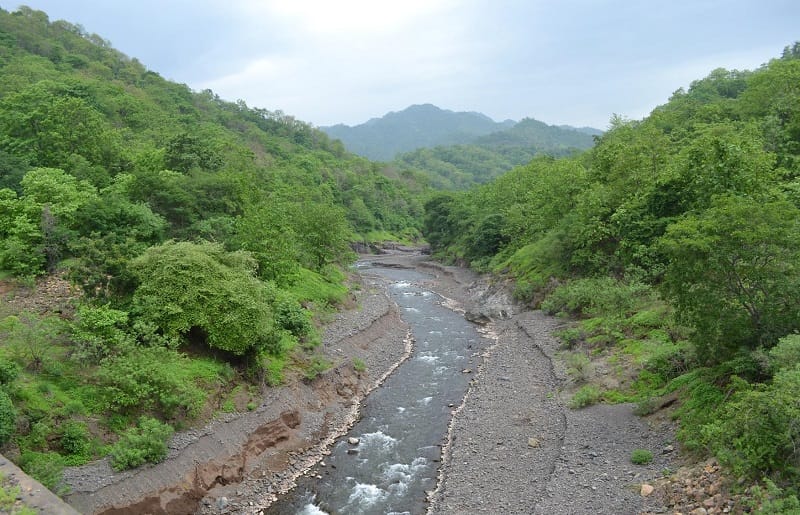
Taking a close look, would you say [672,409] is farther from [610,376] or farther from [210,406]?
[210,406]

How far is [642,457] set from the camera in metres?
20.2

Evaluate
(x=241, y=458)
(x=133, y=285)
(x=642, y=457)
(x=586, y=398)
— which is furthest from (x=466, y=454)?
(x=133, y=285)

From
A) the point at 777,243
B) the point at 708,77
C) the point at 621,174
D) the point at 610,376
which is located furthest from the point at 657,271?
the point at 708,77

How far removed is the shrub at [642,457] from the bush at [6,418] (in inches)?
917

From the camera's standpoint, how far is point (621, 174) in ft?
155

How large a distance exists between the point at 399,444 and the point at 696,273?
16436mm

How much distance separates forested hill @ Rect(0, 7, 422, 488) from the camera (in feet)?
64.8

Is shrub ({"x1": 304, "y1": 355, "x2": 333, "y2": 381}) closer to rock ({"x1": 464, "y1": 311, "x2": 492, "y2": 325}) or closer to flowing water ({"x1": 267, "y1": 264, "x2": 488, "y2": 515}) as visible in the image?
flowing water ({"x1": 267, "y1": 264, "x2": 488, "y2": 515})

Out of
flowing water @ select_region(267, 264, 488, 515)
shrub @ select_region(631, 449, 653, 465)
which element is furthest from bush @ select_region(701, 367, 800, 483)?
flowing water @ select_region(267, 264, 488, 515)

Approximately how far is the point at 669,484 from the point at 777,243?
9.74 metres

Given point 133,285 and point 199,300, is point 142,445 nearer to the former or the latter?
point 199,300

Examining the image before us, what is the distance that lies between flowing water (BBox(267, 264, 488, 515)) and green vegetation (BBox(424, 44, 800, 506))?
853cm

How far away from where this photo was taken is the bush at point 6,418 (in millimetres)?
16547

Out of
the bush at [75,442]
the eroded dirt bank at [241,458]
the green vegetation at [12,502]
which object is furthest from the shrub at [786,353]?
the bush at [75,442]
